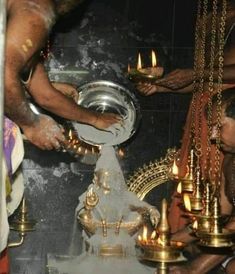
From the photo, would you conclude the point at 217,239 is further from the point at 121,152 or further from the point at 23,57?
the point at 121,152

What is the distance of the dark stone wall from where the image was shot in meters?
5.63

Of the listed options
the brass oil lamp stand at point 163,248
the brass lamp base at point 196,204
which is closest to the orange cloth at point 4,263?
the brass oil lamp stand at point 163,248

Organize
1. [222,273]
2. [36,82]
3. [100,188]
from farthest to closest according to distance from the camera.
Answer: [100,188]
[222,273]
[36,82]

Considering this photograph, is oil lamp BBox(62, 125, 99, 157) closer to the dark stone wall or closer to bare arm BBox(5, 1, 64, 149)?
the dark stone wall

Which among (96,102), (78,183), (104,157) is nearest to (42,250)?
(78,183)

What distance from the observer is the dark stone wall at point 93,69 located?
563 centimetres

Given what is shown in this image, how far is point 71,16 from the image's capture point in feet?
18.7

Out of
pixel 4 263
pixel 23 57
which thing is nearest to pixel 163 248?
pixel 4 263

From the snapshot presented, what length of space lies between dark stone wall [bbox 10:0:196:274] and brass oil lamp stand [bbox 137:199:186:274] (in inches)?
104

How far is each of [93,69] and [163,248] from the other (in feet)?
9.93

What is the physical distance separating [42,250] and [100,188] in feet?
2.78

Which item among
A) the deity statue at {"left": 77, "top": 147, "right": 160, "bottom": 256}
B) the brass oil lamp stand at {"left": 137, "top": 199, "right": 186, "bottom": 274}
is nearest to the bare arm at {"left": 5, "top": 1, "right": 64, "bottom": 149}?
the brass oil lamp stand at {"left": 137, "top": 199, "right": 186, "bottom": 274}

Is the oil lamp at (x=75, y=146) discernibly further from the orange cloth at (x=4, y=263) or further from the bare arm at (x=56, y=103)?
the orange cloth at (x=4, y=263)

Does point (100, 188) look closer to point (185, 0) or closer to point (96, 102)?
point (96, 102)
